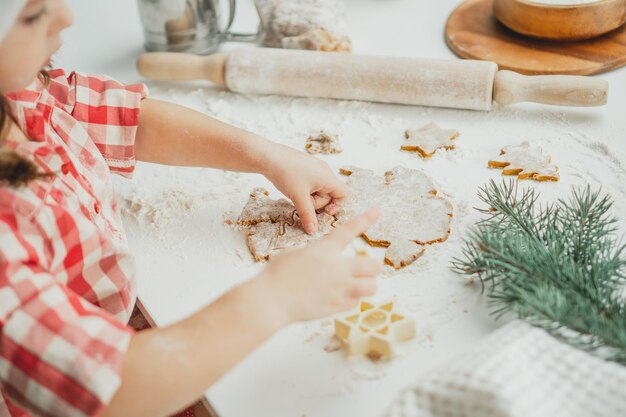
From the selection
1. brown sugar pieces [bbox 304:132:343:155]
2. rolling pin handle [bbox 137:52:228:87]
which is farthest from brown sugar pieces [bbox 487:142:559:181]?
rolling pin handle [bbox 137:52:228:87]

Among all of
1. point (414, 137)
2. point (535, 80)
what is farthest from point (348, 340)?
point (535, 80)

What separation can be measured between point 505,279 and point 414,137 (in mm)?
321

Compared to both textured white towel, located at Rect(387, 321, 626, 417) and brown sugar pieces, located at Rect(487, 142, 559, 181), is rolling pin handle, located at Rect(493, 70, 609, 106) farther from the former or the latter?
textured white towel, located at Rect(387, 321, 626, 417)

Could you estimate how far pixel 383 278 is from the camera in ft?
2.47

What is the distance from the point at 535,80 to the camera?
3.25 ft

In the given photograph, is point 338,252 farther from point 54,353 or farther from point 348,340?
point 54,353

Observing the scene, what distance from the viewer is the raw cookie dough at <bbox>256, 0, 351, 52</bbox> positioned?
44.6 inches

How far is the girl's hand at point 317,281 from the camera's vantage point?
0.61m

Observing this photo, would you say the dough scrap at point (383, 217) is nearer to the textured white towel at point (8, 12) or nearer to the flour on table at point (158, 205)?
the flour on table at point (158, 205)

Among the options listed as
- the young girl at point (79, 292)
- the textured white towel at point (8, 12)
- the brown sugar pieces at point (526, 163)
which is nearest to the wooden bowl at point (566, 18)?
the brown sugar pieces at point (526, 163)

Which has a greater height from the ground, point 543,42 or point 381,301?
point 543,42

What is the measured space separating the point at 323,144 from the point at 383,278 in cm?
27

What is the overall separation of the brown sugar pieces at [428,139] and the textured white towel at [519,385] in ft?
1.33

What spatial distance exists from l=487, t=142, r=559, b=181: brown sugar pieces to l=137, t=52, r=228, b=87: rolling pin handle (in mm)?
449
